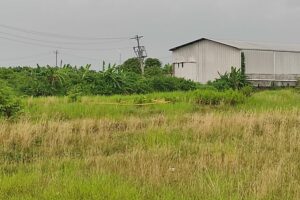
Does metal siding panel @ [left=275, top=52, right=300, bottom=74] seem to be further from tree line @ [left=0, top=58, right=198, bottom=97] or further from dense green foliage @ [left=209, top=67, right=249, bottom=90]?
tree line @ [left=0, top=58, right=198, bottom=97]

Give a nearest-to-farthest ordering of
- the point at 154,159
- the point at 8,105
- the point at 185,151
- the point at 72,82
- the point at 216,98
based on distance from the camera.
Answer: the point at 154,159 → the point at 185,151 → the point at 8,105 → the point at 216,98 → the point at 72,82

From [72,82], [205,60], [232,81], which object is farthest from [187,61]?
[72,82]

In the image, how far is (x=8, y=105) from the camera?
1421cm

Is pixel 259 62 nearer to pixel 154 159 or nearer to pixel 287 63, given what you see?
pixel 287 63

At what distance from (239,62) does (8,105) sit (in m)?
28.0

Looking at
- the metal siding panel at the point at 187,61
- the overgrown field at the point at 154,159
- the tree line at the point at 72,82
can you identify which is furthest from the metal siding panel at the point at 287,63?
the overgrown field at the point at 154,159

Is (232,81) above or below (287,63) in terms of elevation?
below

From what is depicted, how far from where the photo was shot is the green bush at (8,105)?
14.2 metres

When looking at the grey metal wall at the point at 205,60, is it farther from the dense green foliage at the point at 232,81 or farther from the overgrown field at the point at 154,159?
the overgrown field at the point at 154,159

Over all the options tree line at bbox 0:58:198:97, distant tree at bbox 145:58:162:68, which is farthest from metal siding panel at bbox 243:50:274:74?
distant tree at bbox 145:58:162:68

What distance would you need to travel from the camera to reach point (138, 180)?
22.6 feet

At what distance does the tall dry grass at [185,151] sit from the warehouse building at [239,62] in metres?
26.5

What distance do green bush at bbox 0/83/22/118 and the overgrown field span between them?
1.29 feet

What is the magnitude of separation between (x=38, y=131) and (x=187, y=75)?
33.5 metres
